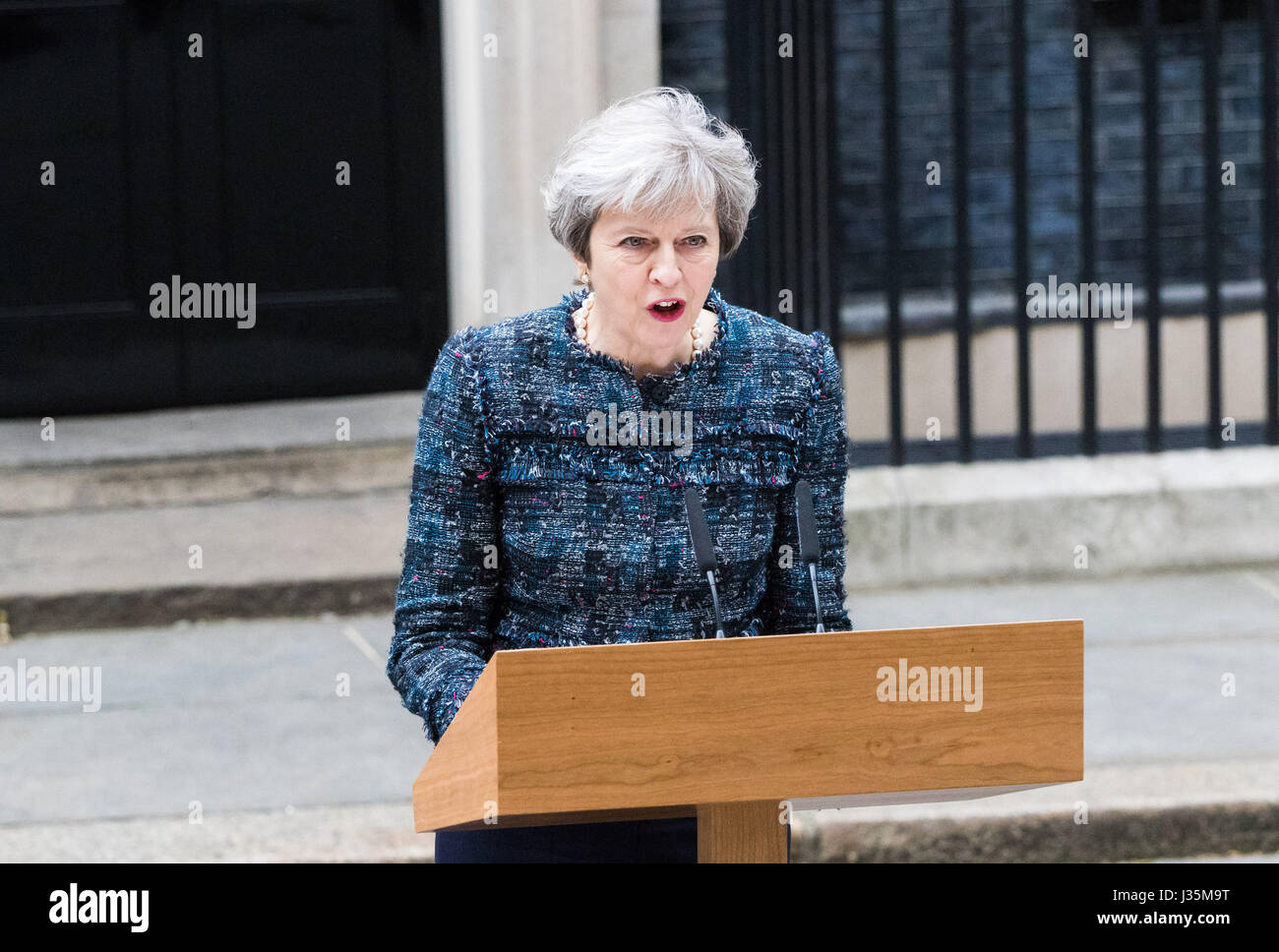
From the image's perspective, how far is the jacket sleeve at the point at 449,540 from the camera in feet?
8.84

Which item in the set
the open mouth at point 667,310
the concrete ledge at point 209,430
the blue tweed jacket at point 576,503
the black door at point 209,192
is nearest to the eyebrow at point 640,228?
the open mouth at point 667,310

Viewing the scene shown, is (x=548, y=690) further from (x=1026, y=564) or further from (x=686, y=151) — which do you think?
(x=1026, y=564)

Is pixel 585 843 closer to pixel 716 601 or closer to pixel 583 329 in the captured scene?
pixel 716 601

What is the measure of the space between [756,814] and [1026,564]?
204 inches

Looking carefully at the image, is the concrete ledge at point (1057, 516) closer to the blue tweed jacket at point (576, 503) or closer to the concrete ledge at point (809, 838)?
the concrete ledge at point (809, 838)

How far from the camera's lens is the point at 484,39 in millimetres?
7367

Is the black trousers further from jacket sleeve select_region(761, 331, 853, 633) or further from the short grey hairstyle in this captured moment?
the short grey hairstyle

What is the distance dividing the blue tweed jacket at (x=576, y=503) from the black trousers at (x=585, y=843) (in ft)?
0.61

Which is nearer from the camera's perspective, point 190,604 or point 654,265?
point 654,265

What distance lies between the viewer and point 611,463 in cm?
270

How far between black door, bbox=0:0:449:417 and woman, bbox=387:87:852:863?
5.38 metres

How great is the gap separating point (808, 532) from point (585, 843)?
54 cm

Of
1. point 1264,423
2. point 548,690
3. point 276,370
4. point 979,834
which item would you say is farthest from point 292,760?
point 1264,423

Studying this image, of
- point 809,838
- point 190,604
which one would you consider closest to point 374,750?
point 809,838
